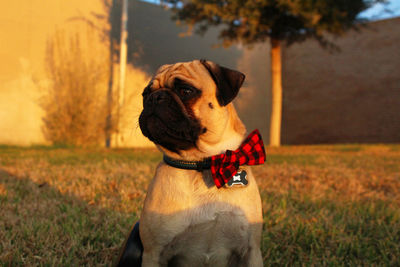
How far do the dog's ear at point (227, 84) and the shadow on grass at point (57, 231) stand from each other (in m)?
1.17

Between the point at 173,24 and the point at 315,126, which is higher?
the point at 173,24

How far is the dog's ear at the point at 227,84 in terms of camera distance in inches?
77.0

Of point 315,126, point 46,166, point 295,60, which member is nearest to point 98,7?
point 46,166

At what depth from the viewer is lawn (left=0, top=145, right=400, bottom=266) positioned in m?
2.28

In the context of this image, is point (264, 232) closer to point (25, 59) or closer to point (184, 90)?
point (184, 90)

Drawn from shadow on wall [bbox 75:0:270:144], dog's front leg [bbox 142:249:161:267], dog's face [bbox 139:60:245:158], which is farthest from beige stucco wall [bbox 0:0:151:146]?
dog's front leg [bbox 142:249:161:267]

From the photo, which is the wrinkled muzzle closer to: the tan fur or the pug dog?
the pug dog

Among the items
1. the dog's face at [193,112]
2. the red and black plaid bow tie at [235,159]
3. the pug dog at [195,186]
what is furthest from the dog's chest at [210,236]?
the dog's face at [193,112]

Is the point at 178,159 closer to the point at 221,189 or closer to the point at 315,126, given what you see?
the point at 221,189

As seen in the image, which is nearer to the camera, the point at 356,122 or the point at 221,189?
the point at 221,189

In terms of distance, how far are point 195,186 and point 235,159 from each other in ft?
0.82

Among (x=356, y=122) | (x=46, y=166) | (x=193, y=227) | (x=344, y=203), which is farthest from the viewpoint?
(x=356, y=122)

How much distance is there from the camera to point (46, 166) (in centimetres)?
555

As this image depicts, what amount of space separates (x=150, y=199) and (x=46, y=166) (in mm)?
4301
